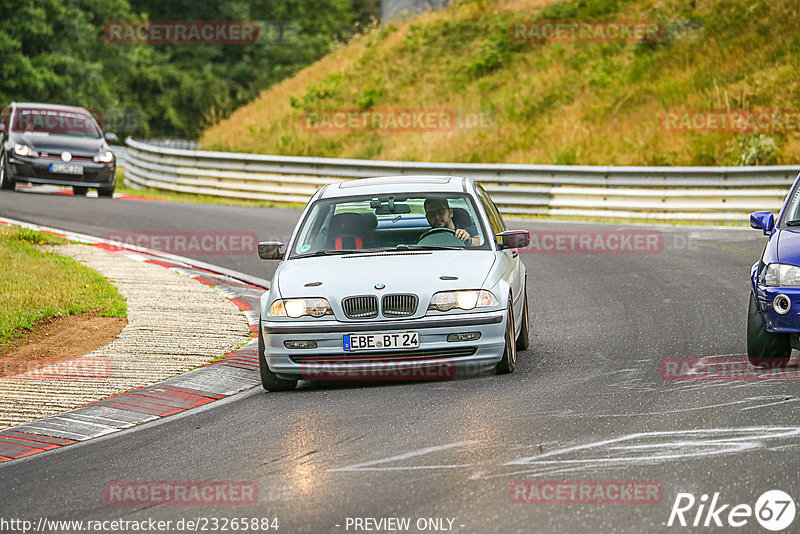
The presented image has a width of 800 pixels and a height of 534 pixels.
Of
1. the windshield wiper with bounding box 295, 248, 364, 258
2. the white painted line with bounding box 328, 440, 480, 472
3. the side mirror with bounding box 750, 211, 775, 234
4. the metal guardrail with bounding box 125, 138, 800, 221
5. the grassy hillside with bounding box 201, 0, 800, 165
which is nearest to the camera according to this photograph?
the white painted line with bounding box 328, 440, 480, 472

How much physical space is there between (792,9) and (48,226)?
2054 centimetres

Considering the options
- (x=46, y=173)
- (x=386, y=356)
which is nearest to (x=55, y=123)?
(x=46, y=173)

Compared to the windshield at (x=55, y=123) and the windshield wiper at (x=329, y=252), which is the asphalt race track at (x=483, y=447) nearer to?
the windshield wiper at (x=329, y=252)

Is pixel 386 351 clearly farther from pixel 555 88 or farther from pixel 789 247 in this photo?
pixel 555 88

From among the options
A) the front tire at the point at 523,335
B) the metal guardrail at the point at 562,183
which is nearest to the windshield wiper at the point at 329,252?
the front tire at the point at 523,335

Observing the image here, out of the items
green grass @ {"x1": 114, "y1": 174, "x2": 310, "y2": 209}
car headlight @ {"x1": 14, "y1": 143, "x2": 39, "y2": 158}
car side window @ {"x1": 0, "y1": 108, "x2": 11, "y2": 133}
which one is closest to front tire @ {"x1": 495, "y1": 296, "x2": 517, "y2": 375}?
green grass @ {"x1": 114, "y1": 174, "x2": 310, "y2": 209}

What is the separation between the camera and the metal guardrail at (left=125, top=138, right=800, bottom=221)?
839 inches

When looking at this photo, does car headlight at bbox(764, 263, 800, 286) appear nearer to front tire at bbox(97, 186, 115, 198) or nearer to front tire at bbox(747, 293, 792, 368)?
front tire at bbox(747, 293, 792, 368)

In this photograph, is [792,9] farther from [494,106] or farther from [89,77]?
[89,77]

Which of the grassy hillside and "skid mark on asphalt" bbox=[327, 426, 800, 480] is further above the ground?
the grassy hillside

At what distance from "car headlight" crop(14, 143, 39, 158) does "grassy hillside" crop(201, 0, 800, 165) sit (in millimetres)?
9141

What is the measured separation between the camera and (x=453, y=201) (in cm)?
997

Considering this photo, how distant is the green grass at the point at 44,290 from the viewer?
37.3ft

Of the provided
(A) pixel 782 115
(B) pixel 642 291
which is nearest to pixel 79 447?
(B) pixel 642 291
